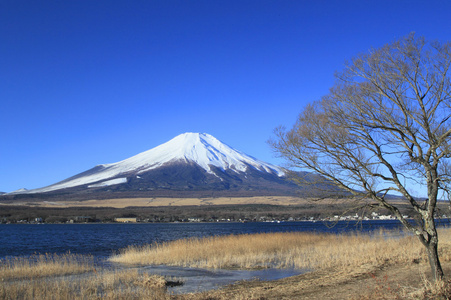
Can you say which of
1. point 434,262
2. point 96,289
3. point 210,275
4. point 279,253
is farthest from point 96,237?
point 434,262

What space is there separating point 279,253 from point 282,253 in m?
0.25

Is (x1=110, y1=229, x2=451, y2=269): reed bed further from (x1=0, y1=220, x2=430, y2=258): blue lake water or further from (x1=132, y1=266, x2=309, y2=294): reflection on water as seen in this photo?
(x1=0, y1=220, x2=430, y2=258): blue lake water

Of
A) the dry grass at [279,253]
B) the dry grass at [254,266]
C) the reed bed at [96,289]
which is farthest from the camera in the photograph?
the dry grass at [279,253]

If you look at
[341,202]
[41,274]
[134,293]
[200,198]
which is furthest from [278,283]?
[200,198]

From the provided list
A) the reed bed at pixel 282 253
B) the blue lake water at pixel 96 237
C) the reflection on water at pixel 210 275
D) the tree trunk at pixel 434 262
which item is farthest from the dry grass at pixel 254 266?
the blue lake water at pixel 96 237

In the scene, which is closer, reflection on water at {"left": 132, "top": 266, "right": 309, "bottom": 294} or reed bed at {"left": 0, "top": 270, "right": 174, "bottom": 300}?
reed bed at {"left": 0, "top": 270, "right": 174, "bottom": 300}

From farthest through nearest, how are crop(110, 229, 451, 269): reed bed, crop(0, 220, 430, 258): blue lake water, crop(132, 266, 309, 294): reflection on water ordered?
crop(0, 220, 430, 258): blue lake water < crop(110, 229, 451, 269): reed bed < crop(132, 266, 309, 294): reflection on water

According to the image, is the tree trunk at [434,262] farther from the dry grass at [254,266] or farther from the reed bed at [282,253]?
the reed bed at [282,253]

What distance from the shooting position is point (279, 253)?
2539 cm

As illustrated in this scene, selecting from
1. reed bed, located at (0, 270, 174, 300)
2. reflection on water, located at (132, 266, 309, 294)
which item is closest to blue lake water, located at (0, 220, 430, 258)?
reflection on water, located at (132, 266, 309, 294)

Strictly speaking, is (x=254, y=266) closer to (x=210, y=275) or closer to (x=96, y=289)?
(x=210, y=275)

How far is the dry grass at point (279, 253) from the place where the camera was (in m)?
18.2

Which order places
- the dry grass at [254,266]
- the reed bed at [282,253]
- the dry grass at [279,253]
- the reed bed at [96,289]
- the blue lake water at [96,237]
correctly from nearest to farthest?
the dry grass at [254,266] → the reed bed at [96,289] → the reed bed at [282,253] → the dry grass at [279,253] → the blue lake water at [96,237]

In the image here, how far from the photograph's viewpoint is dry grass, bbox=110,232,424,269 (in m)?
18.2
